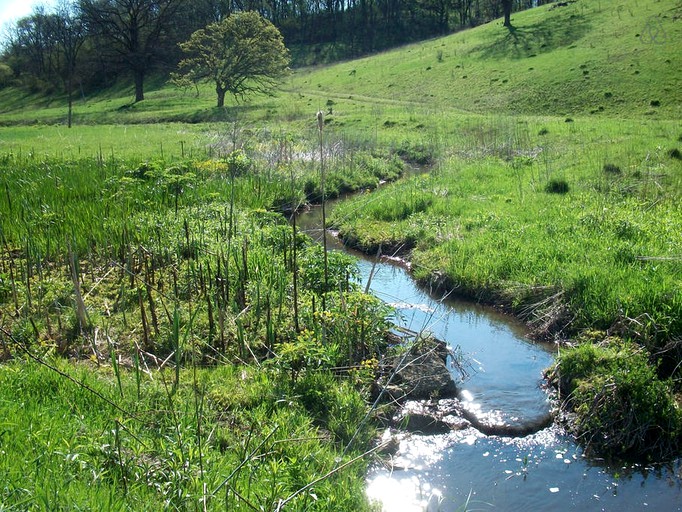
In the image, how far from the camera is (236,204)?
44.9 ft

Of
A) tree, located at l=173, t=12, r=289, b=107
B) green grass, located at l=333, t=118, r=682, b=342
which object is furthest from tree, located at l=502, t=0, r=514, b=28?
green grass, located at l=333, t=118, r=682, b=342

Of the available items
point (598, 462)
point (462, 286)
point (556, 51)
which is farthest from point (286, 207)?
point (556, 51)

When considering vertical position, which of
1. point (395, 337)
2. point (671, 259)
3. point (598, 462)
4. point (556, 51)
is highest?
point (556, 51)

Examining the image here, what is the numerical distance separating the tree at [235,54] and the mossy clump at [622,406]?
42327mm

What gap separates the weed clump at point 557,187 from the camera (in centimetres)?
1444

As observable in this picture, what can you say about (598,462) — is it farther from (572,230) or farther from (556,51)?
(556,51)

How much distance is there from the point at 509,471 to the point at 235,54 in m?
43.7

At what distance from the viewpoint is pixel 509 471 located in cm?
583

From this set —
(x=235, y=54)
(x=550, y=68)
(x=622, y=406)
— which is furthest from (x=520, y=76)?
(x=622, y=406)

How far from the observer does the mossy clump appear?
6176 mm

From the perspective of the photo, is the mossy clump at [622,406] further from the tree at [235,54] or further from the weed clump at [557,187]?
the tree at [235,54]

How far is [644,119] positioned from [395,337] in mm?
24178

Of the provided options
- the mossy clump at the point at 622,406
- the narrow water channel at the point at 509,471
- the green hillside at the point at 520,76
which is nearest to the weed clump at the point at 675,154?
the mossy clump at the point at 622,406

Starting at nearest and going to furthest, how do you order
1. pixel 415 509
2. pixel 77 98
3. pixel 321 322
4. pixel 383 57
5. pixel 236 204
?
pixel 415 509
pixel 321 322
pixel 236 204
pixel 383 57
pixel 77 98
